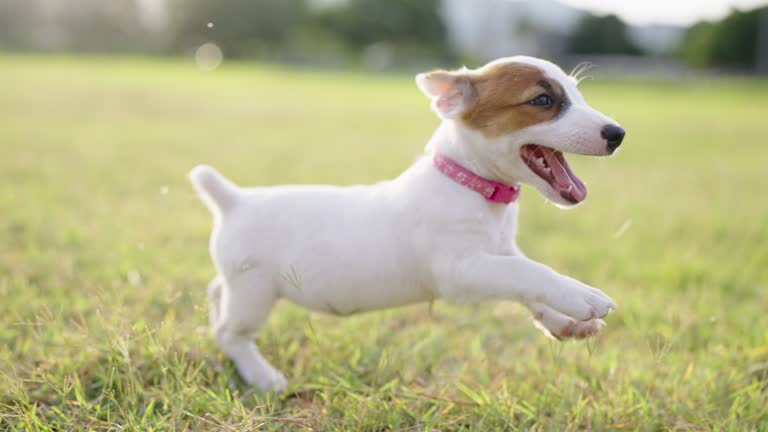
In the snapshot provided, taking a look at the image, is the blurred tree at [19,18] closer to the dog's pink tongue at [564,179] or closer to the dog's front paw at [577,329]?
the dog's pink tongue at [564,179]

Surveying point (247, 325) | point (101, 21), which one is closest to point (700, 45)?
point (101, 21)

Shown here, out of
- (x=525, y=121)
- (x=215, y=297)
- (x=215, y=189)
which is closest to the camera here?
(x=525, y=121)

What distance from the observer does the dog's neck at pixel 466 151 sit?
245 centimetres

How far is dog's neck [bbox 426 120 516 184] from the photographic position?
8.02 feet

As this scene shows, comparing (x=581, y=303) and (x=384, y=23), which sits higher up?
(x=581, y=303)

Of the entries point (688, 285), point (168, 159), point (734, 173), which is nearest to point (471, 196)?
point (688, 285)

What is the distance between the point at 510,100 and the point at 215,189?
1.22m

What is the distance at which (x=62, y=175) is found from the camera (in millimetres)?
6551

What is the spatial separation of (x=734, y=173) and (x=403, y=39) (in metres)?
60.6

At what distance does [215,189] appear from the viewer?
9.12ft

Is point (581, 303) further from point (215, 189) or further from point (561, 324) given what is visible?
point (215, 189)

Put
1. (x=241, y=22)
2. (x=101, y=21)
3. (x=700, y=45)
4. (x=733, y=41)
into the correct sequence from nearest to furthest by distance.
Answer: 1. (x=101, y=21)
2. (x=241, y=22)
3. (x=733, y=41)
4. (x=700, y=45)

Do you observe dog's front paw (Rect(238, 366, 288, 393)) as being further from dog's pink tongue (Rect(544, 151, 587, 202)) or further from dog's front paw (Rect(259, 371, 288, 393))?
dog's pink tongue (Rect(544, 151, 587, 202))

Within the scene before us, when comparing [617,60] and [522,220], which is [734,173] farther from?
[617,60]
